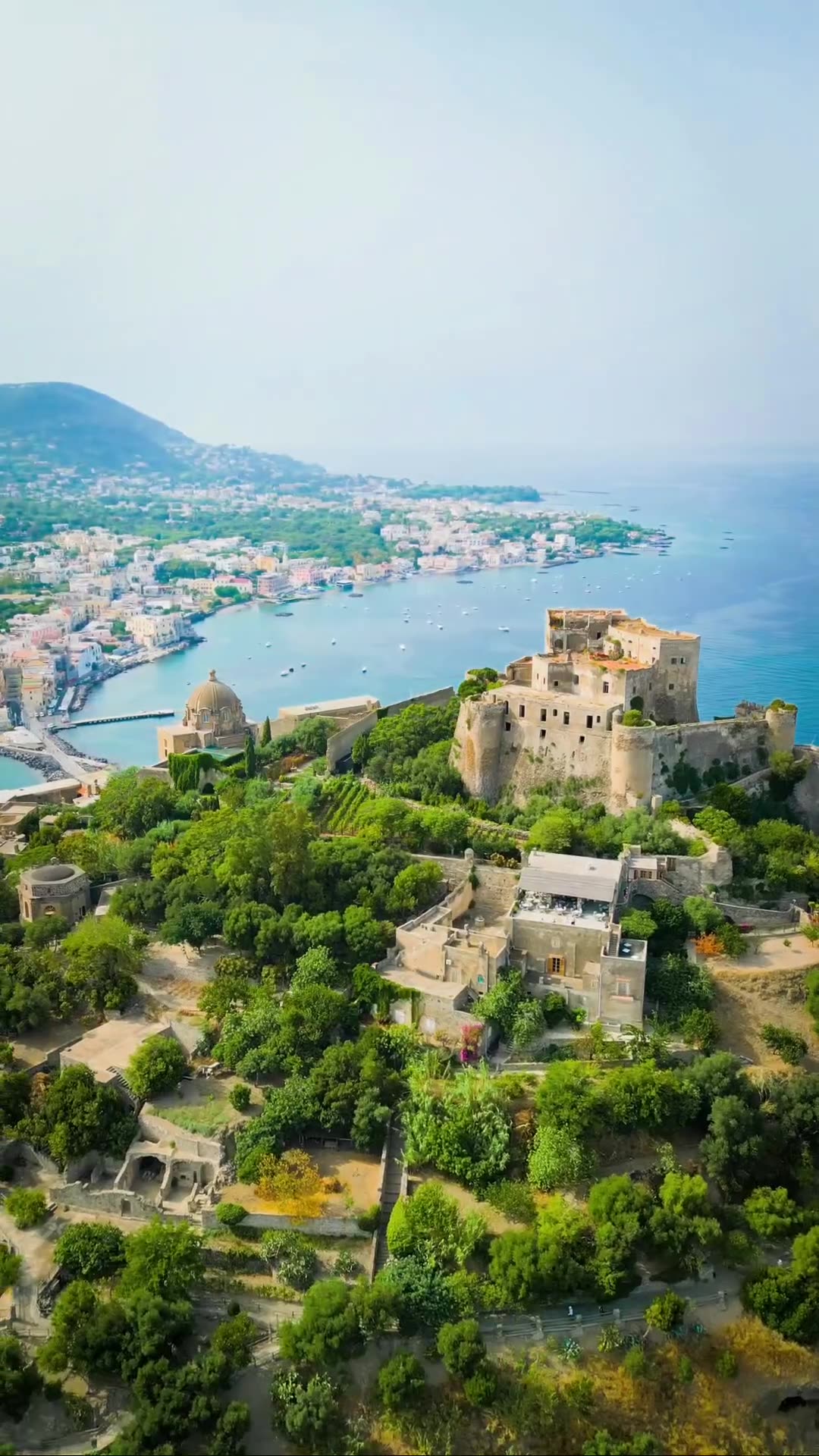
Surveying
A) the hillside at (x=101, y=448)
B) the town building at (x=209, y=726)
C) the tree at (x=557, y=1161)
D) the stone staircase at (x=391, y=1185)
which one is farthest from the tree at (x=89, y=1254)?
the hillside at (x=101, y=448)

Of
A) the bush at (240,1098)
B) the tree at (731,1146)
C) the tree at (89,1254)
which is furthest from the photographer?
the bush at (240,1098)

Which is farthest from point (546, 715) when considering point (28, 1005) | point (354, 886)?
point (28, 1005)

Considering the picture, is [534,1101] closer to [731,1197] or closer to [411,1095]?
[411,1095]

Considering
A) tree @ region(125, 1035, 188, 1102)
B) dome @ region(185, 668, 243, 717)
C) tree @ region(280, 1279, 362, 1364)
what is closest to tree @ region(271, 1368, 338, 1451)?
tree @ region(280, 1279, 362, 1364)

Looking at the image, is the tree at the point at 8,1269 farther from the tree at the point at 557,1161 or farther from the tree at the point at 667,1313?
the tree at the point at 667,1313

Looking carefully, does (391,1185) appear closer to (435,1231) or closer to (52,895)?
(435,1231)

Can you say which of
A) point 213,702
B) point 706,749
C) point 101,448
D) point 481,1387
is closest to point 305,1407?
point 481,1387

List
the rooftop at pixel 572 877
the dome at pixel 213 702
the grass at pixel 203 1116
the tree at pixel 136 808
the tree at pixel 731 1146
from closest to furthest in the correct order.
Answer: the tree at pixel 731 1146 → the grass at pixel 203 1116 → the rooftop at pixel 572 877 → the tree at pixel 136 808 → the dome at pixel 213 702
